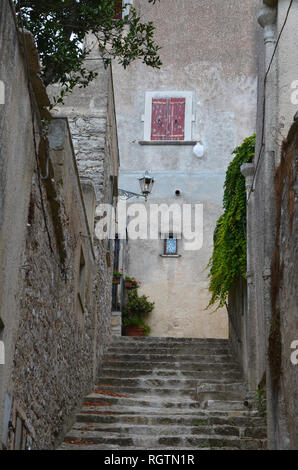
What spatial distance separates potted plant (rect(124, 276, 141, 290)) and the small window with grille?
3.27 feet

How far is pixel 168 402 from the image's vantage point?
10156 mm

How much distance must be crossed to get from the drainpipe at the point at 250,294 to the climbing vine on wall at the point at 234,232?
1.23ft

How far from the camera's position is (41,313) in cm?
694

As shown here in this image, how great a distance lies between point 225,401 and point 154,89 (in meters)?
11.7

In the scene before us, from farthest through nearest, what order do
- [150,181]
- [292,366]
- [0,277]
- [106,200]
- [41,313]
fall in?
[150,181] → [106,200] → [41,313] → [292,366] → [0,277]

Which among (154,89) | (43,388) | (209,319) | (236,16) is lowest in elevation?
(209,319)

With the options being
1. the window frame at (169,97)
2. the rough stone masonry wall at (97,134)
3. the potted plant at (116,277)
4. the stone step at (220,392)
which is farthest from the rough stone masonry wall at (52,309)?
the window frame at (169,97)

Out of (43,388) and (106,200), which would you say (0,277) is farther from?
(106,200)

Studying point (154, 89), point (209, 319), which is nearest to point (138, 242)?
point (209, 319)

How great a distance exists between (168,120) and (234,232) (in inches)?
347

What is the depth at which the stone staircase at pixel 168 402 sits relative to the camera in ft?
27.9

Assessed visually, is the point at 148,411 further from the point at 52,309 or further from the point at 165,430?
the point at 52,309

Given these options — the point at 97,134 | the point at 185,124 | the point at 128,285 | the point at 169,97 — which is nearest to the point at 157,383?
the point at 97,134

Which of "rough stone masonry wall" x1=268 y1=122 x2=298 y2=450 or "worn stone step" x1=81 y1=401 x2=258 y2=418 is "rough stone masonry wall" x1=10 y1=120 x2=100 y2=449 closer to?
"worn stone step" x1=81 y1=401 x2=258 y2=418
